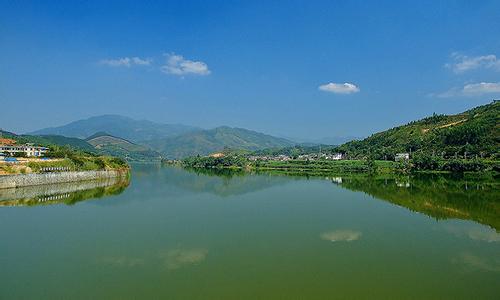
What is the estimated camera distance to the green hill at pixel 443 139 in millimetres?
59500

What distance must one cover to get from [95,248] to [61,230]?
170 inches

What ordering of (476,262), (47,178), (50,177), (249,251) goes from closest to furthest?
(476,262)
(249,251)
(47,178)
(50,177)

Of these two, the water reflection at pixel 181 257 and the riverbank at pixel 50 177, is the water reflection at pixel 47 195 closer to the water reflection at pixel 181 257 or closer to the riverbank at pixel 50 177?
the riverbank at pixel 50 177

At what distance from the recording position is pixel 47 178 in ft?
116

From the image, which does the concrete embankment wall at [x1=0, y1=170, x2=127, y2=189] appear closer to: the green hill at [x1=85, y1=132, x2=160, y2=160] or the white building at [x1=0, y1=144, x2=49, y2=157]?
the white building at [x1=0, y1=144, x2=49, y2=157]

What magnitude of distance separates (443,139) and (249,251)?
2670 inches

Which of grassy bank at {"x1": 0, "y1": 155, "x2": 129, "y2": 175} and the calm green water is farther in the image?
grassy bank at {"x1": 0, "y1": 155, "x2": 129, "y2": 175}

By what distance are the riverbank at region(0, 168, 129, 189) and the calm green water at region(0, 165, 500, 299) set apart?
20.2 ft

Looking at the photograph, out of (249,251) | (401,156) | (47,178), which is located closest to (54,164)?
(47,178)

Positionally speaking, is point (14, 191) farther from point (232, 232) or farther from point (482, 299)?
point (482, 299)

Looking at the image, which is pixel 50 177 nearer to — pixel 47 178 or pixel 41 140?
pixel 47 178

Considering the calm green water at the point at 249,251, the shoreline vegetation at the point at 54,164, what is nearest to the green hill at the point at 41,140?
the shoreline vegetation at the point at 54,164

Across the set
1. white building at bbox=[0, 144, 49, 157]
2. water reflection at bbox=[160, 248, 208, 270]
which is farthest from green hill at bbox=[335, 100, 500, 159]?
white building at bbox=[0, 144, 49, 157]

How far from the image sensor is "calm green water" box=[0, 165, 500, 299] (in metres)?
9.63
